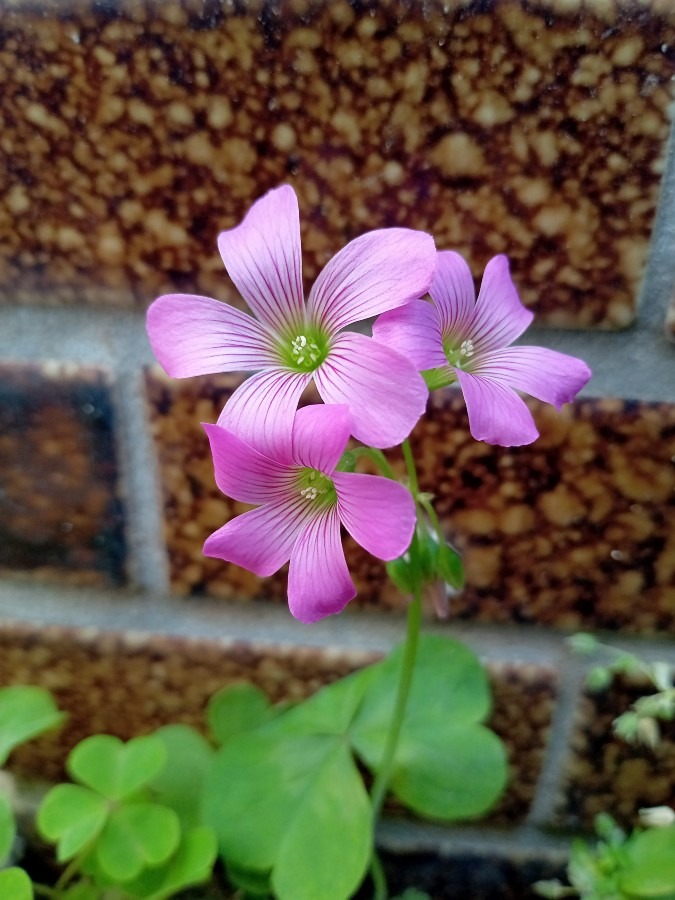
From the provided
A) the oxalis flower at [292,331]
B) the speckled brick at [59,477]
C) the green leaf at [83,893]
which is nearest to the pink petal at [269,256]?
the oxalis flower at [292,331]

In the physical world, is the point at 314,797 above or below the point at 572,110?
below

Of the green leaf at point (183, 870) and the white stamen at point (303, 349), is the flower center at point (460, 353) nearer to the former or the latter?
the white stamen at point (303, 349)

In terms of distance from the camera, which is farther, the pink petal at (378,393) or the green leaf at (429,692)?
the green leaf at (429,692)

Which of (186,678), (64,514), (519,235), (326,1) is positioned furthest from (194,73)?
(186,678)

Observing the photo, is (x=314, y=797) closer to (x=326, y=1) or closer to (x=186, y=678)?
(x=186, y=678)

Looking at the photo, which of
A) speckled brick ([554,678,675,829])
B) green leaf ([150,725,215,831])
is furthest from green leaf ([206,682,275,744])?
speckled brick ([554,678,675,829])

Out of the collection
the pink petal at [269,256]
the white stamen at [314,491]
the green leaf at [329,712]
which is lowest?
A: the green leaf at [329,712]

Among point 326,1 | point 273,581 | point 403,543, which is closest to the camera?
point 403,543
